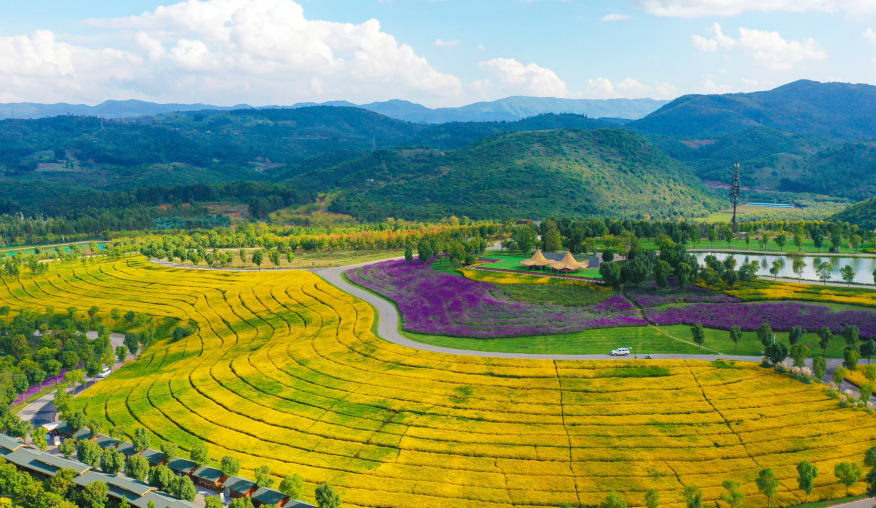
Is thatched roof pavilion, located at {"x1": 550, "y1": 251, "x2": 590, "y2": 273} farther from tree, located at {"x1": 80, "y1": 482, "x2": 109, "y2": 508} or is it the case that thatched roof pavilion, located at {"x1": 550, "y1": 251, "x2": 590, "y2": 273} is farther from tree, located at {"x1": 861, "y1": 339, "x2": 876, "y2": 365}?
tree, located at {"x1": 80, "y1": 482, "x2": 109, "y2": 508}

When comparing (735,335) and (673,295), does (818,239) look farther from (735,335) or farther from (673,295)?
(735,335)

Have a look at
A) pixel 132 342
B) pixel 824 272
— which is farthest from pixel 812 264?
pixel 132 342

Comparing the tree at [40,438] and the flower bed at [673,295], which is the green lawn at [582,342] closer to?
the flower bed at [673,295]

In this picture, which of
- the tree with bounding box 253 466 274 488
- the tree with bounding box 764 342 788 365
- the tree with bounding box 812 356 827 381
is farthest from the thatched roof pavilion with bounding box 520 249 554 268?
the tree with bounding box 253 466 274 488

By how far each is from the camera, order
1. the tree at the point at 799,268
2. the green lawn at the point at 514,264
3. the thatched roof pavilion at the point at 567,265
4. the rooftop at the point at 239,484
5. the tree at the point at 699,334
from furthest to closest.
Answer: the thatched roof pavilion at the point at 567,265 < the green lawn at the point at 514,264 < the tree at the point at 799,268 < the tree at the point at 699,334 < the rooftop at the point at 239,484

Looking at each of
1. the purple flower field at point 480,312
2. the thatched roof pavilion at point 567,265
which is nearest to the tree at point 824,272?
the purple flower field at point 480,312

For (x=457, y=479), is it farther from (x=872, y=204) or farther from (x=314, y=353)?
(x=872, y=204)

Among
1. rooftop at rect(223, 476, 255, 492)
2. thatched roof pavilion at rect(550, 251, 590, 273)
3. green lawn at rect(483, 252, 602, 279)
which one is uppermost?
thatched roof pavilion at rect(550, 251, 590, 273)
